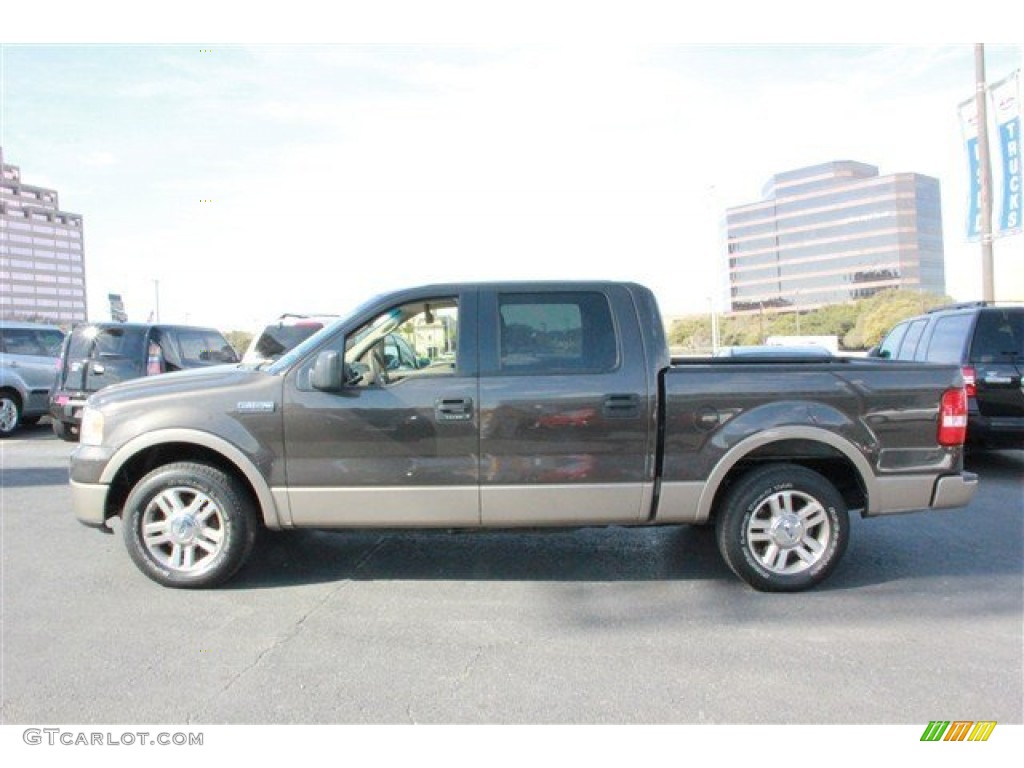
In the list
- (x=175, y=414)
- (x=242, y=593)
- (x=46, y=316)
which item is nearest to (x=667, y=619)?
(x=242, y=593)

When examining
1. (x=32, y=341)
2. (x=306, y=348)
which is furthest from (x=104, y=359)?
(x=306, y=348)

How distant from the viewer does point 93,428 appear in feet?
14.3

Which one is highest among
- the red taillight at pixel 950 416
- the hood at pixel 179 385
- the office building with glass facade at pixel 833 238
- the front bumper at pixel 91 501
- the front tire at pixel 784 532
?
the office building with glass facade at pixel 833 238

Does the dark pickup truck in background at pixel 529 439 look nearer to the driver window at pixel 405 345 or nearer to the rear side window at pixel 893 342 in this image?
the driver window at pixel 405 345

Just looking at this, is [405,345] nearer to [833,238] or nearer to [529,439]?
[529,439]

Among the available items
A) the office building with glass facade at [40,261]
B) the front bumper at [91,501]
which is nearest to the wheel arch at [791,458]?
the front bumper at [91,501]

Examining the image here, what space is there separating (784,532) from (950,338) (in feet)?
16.7

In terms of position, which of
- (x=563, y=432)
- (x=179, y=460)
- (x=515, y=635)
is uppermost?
(x=563, y=432)

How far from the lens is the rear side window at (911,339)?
334 inches

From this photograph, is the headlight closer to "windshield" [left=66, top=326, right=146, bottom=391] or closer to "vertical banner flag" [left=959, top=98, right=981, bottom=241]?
"windshield" [left=66, top=326, right=146, bottom=391]

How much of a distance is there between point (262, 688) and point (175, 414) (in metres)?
1.85

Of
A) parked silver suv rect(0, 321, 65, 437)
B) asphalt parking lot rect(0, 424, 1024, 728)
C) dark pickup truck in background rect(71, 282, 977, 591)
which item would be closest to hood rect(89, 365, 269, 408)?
dark pickup truck in background rect(71, 282, 977, 591)

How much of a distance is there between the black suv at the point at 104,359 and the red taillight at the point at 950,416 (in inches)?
360
